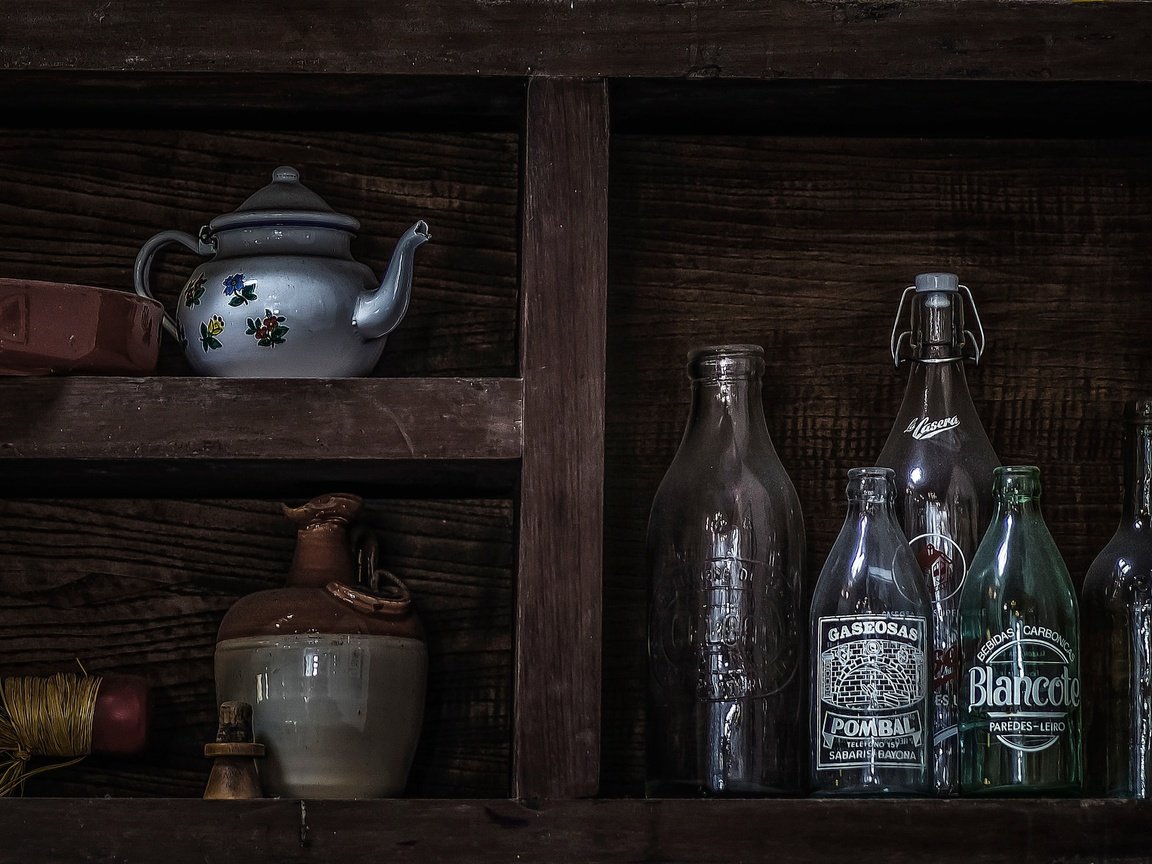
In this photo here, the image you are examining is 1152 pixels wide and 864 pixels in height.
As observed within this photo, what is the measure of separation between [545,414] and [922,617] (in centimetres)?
31

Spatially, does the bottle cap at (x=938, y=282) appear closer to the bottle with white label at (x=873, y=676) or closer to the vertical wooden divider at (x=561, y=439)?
the bottle with white label at (x=873, y=676)

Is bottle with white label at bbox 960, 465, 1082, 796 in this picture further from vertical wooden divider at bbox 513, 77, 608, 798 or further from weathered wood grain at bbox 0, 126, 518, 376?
weathered wood grain at bbox 0, 126, 518, 376

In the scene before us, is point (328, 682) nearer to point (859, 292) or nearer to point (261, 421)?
point (261, 421)

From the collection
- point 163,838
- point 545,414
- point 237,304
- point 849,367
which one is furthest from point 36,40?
point 849,367

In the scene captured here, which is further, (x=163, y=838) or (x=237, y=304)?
(x=237, y=304)

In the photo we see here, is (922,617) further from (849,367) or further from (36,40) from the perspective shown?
(36,40)

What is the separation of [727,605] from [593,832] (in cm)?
22

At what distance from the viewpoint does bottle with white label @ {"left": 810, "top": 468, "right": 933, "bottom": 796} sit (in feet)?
3.65

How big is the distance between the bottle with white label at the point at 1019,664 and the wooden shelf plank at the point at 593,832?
6cm

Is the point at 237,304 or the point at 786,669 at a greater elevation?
the point at 237,304

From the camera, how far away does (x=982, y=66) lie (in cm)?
119

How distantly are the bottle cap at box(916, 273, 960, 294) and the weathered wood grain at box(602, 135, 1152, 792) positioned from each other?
10 cm

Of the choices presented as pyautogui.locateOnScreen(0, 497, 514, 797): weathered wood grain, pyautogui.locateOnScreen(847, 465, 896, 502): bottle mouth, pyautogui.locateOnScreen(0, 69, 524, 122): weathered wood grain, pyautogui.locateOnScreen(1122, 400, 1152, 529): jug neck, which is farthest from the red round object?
pyautogui.locateOnScreen(1122, 400, 1152, 529): jug neck

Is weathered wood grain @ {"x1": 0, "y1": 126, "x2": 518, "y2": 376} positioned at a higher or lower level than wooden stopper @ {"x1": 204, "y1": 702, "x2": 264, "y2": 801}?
higher
